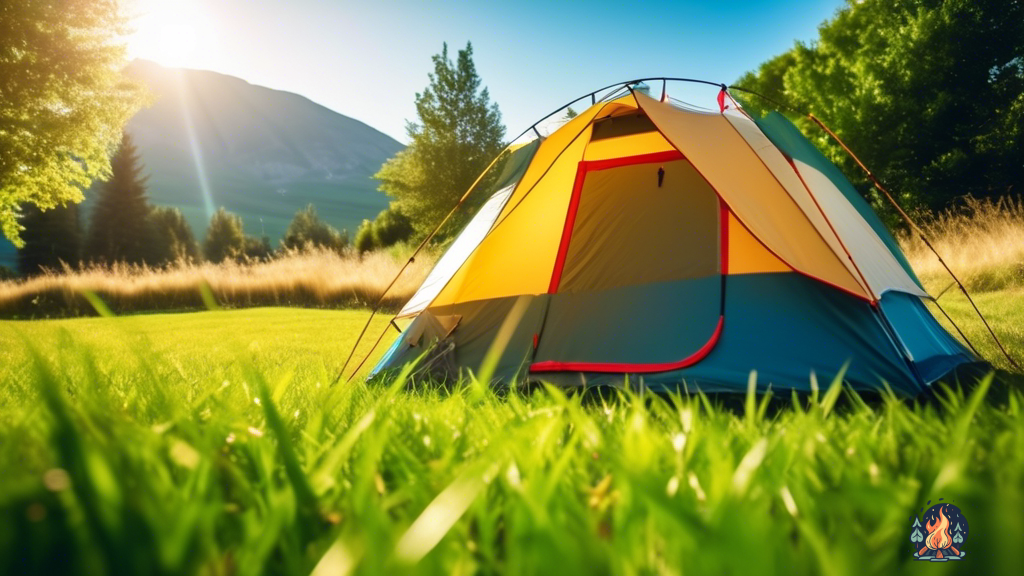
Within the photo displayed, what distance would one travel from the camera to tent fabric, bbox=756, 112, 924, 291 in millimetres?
3133

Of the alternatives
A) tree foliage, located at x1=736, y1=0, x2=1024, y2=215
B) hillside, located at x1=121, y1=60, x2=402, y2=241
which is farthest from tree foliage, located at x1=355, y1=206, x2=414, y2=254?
hillside, located at x1=121, y1=60, x2=402, y2=241

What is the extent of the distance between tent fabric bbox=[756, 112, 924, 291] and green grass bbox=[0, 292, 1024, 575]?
2243mm

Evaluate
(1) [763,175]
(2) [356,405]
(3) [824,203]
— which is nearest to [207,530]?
(2) [356,405]

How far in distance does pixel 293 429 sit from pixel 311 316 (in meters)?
7.45

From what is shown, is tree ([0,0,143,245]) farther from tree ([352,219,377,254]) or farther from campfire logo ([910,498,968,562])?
campfire logo ([910,498,968,562])

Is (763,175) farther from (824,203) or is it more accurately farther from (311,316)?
(311,316)

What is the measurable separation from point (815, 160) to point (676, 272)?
1070 mm

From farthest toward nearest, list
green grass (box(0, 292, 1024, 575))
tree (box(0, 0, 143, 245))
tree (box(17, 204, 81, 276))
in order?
1. tree (box(17, 204, 81, 276))
2. tree (box(0, 0, 143, 245))
3. green grass (box(0, 292, 1024, 575))

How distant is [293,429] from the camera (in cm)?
132

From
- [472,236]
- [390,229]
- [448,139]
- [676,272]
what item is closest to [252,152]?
[390,229]

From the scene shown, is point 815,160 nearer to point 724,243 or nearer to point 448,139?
point 724,243

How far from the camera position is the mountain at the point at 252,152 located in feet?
350

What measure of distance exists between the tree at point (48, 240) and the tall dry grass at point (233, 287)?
21439 mm

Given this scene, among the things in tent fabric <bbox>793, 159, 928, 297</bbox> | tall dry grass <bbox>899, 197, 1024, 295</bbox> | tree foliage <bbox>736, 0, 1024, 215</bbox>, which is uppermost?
tree foliage <bbox>736, 0, 1024, 215</bbox>
